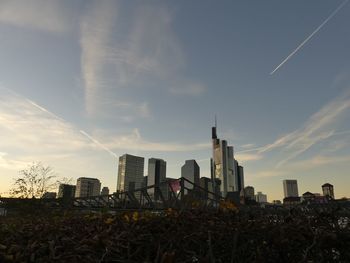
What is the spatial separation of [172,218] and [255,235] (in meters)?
0.89

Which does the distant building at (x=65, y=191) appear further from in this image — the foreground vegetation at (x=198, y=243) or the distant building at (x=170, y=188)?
the foreground vegetation at (x=198, y=243)

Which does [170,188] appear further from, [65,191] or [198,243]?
[198,243]

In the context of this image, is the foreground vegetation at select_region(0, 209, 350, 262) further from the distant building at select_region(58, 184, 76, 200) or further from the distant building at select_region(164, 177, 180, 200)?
the distant building at select_region(58, 184, 76, 200)

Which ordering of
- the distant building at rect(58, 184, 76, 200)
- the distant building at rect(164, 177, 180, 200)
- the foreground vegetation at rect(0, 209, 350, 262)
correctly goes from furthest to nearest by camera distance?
the distant building at rect(58, 184, 76, 200)
the distant building at rect(164, 177, 180, 200)
the foreground vegetation at rect(0, 209, 350, 262)

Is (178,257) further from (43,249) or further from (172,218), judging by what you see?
(43,249)

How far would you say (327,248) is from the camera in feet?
9.25

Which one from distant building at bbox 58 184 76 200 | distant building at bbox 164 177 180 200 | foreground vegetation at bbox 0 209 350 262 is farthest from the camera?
distant building at bbox 58 184 76 200

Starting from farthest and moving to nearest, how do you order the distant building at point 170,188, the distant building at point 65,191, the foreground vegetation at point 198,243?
1. the distant building at point 65,191
2. the distant building at point 170,188
3. the foreground vegetation at point 198,243

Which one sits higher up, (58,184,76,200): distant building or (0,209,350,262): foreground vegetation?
(58,184,76,200): distant building

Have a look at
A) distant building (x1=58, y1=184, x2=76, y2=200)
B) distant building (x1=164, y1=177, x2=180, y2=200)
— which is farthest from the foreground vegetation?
distant building (x1=58, y1=184, x2=76, y2=200)

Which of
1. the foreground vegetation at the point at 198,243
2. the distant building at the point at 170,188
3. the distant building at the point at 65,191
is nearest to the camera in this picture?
the foreground vegetation at the point at 198,243

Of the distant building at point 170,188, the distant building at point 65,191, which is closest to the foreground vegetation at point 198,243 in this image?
the distant building at point 170,188

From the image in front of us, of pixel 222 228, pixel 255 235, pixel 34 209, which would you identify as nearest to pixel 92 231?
pixel 222 228

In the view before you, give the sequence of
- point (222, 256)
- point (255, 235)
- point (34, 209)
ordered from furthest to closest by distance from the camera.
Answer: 1. point (34, 209)
2. point (255, 235)
3. point (222, 256)
